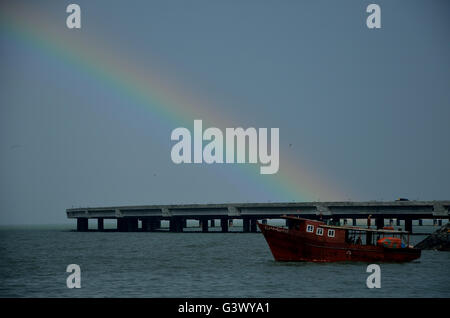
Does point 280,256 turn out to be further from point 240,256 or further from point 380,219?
point 380,219

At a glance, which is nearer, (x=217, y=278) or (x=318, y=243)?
(x=217, y=278)

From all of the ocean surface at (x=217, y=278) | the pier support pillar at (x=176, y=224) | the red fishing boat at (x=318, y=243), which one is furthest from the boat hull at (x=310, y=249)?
the pier support pillar at (x=176, y=224)

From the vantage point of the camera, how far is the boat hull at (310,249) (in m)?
68.4

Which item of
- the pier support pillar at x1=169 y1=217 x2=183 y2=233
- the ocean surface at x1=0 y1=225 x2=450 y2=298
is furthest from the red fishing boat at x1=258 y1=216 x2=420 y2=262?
the pier support pillar at x1=169 y1=217 x2=183 y2=233

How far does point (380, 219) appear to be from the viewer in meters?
159

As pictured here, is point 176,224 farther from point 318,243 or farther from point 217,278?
point 217,278

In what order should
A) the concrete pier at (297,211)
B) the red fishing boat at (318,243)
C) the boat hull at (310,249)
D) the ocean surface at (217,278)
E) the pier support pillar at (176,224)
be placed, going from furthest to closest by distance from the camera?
1. the pier support pillar at (176,224)
2. the concrete pier at (297,211)
3. the boat hull at (310,249)
4. the red fishing boat at (318,243)
5. the ocean surface at (217,278)

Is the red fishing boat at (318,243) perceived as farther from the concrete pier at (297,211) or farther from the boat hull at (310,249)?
the concrete pier at (297,211)

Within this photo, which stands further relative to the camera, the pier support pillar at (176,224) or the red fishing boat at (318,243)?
the pier support pillar at (176,224)

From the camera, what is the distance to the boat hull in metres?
68.4

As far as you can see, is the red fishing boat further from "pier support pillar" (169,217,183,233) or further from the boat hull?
"pier support pillar" (169,217,183,233)

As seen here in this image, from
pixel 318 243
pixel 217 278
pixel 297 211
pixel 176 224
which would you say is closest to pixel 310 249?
pixel 318 243

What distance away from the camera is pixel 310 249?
68312 millimetres
